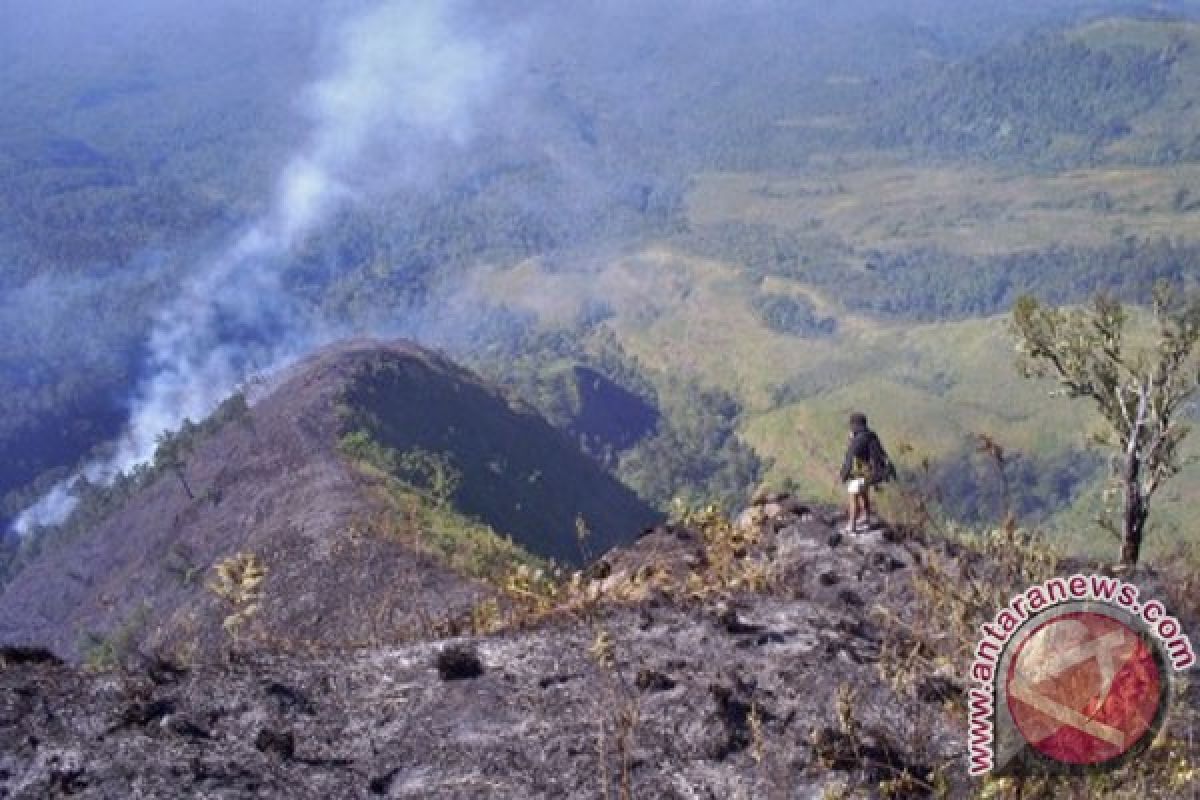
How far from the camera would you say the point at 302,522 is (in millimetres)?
45906

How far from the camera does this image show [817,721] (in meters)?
11.6

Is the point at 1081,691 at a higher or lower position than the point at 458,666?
lower

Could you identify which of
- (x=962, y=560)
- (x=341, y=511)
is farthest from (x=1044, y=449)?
(x=962, y=560)

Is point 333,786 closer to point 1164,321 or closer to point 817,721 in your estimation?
point 817,721

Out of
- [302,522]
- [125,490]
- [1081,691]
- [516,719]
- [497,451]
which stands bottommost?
[1081,691]

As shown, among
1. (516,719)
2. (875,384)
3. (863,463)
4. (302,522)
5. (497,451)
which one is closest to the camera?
(516,719)

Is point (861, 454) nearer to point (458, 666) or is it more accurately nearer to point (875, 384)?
point (458, 666)

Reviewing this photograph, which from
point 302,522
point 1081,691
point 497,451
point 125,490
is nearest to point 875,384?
point 497,451

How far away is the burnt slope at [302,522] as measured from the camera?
3566 cm

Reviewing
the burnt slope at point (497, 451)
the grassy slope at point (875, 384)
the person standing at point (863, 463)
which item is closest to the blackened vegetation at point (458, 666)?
the person standing at point (863, 463)

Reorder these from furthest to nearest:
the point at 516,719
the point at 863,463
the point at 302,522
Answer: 1. the point at 302,522
2. the point at 863,463
3. the point at 516,719

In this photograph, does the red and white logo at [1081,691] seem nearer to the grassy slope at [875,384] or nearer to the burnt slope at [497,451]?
the burnt slope at [497,451]

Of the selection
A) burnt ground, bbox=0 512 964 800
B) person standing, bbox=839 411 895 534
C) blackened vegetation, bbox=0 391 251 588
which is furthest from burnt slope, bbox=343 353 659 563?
burnt ground, bbox=0 512 964 800

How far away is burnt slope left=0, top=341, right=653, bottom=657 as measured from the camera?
117ft
